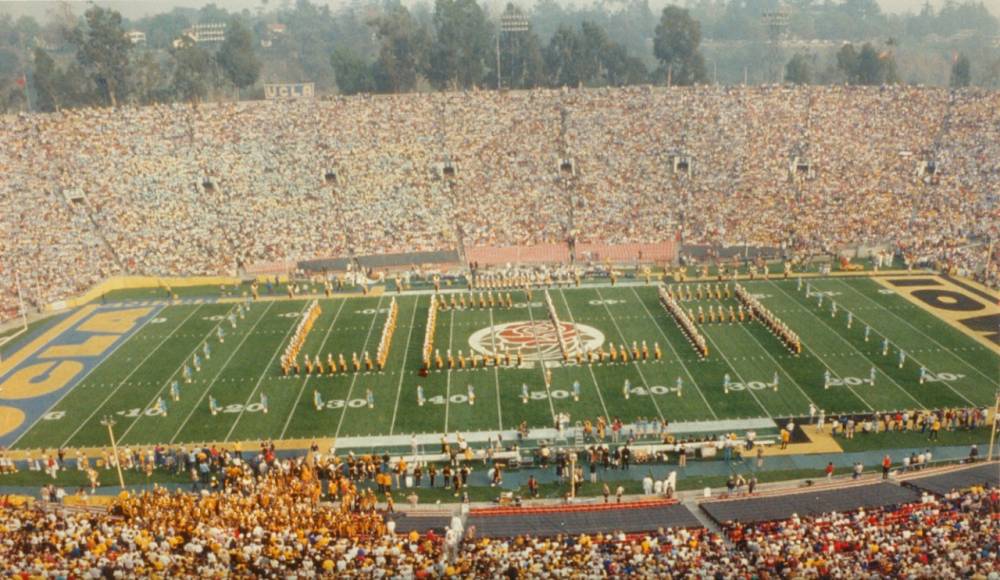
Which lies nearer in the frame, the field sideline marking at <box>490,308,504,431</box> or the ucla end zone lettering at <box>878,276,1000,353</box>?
the field sideline marking at <box>490,308,504,431</box>

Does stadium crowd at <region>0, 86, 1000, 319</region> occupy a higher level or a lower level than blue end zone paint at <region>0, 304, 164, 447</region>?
higher

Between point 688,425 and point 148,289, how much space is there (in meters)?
27.7

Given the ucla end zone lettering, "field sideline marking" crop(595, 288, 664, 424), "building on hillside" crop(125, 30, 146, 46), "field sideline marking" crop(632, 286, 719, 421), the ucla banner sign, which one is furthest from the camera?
the ucla banner sign

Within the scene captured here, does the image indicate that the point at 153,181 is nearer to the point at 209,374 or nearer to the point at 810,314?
the point at 209,374

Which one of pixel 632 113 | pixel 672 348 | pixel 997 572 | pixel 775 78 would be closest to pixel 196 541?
pixel 997 572

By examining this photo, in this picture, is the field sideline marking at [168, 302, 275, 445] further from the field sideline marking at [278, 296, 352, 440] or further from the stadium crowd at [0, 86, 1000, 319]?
the stadium crowd at [0, 86, 1000, 319]

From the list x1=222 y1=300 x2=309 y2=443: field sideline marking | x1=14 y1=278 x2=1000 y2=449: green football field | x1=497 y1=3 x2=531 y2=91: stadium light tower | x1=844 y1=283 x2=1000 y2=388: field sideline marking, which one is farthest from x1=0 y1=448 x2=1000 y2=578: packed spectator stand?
x1=497 y1=3 x2=531 y2=91: stadium light tower

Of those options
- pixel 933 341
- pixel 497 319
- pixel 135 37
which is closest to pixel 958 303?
pixel 933 341

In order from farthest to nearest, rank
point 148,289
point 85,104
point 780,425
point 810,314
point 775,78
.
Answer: point 775,78, point 85,104, point 148,289, point 810,314, point 780,425

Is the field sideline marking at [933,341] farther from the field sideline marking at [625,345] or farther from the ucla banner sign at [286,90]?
the ucla banner sign at [286,90]

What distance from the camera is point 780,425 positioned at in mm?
25203

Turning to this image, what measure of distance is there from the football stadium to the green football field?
6.2 inches

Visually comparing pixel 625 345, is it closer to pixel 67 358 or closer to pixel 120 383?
pixel 120 383

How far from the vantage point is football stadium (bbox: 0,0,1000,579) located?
59.4 feet
